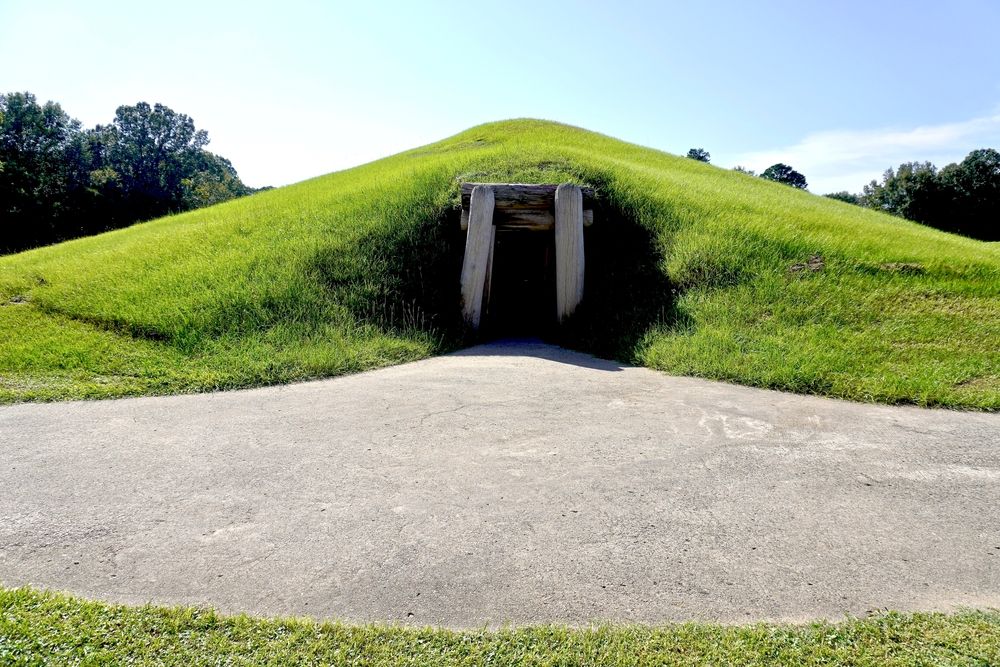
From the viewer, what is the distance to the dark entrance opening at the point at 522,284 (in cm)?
976

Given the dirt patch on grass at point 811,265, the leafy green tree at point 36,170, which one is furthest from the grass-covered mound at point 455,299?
the leafy green tree at point 36,170

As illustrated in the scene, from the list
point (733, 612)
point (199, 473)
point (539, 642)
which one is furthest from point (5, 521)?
point (733, 612)

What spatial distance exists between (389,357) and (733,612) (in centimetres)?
517

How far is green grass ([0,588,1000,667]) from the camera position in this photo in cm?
227

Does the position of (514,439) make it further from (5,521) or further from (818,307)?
(818,307)

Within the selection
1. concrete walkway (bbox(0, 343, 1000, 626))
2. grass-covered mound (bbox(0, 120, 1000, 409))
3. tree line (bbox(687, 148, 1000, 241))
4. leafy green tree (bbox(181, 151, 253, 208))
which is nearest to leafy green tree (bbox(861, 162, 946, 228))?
tree line (bbox(687, 148, 1000, 241))

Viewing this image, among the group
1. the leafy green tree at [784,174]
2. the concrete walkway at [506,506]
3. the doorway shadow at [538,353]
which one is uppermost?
the leafy green tree at [784,174]

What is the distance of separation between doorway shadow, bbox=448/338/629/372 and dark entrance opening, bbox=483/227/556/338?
3.26ft

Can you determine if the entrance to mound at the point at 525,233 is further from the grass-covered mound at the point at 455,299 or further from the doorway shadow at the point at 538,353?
the doorway shadow at the point at 538,353

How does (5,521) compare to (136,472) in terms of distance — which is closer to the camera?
(5,521)

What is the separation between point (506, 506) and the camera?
135 inches

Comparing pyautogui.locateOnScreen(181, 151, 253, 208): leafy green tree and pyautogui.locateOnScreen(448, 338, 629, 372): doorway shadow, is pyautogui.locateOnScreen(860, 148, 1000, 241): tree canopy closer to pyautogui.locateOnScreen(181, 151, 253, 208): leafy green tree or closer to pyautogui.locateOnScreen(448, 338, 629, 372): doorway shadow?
pyautogui.locateOnScreen(448, 338, 629, 372): doorway shadow

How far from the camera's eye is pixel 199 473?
3867 millimetres

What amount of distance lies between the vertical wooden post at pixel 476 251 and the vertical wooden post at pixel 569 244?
102 cm
